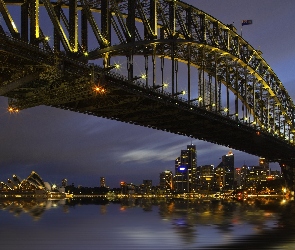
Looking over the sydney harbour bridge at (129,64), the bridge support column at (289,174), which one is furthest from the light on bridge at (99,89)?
the bridge support column at (289,174)

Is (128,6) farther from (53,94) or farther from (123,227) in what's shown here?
(123,227)

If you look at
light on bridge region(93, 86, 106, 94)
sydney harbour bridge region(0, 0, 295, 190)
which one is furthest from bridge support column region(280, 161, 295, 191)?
light on bridge region(93, 86, 106, 94)

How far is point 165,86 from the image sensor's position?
61469 millimetres

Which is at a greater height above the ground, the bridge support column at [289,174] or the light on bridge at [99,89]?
the light on bridge at [99,89]

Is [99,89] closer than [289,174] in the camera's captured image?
Yes

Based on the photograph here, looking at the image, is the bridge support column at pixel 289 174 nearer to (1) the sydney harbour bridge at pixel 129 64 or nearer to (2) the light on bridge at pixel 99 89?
(1) the sydney harbour bridge at pixel 129 64

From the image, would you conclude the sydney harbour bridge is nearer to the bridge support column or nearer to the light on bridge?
the light on bridge

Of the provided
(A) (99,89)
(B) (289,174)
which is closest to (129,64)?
(A) (99,89)

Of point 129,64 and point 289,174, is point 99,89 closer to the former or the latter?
point 129,64

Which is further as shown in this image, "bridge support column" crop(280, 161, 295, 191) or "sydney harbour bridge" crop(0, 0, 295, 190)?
"bridge support column" crop(280, 161, 295, 191)

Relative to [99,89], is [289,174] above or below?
below

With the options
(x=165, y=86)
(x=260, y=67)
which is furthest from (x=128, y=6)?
(x=260, y=67)

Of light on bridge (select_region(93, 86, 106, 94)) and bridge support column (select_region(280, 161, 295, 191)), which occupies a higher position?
light on bridge (select_region(93, 86, 106, 94))

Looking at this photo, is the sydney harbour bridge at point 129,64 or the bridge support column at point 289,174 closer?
the sydney harbour bridge at point 129,64
